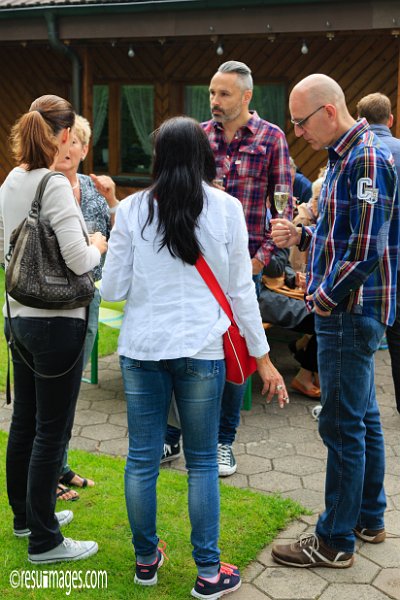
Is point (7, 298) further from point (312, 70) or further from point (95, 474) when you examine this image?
point (312, 70)

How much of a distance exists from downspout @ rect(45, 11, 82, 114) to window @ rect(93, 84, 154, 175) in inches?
62.5

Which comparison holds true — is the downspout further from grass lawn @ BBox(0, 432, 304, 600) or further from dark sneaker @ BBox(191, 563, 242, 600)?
dark sneaker @ BBox(191, 563, 242, 600)

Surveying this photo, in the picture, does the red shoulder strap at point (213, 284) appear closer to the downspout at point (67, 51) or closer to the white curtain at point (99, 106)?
the downspout at point (67, 51)

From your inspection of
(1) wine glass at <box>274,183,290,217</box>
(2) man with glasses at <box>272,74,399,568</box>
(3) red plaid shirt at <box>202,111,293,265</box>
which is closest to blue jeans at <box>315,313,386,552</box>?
(2) man with glasses at <box>272,74,399,568</box>

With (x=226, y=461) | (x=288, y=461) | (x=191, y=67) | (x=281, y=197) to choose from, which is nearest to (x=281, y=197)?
(x=281, y=197)

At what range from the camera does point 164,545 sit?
3.67 metres

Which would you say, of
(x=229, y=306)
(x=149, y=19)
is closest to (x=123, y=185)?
(x=149, y=19)

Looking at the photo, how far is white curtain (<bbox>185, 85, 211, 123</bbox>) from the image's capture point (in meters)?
13.1

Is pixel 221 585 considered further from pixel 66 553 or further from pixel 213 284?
pixel 213 284

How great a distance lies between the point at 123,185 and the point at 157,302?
10.6 meters

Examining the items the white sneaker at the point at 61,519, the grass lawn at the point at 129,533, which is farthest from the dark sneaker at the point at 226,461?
the white sneaker at the point at 61,519

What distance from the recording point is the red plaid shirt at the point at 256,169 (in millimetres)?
4695

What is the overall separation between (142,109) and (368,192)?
35.9 ft

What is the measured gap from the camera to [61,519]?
3.88m
